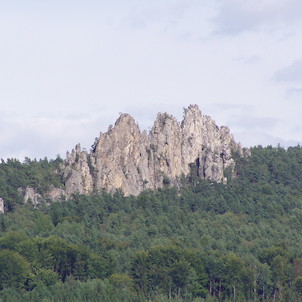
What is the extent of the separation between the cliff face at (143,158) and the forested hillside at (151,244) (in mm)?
2004

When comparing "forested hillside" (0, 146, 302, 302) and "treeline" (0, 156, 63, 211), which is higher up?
"treeline" (0, 156, 63, 211)

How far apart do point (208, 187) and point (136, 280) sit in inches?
1954

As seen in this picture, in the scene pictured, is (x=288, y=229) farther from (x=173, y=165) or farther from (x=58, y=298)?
(x=58, y=298)

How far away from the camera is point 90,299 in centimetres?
13662

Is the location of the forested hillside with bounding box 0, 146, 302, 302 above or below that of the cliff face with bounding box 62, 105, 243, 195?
below

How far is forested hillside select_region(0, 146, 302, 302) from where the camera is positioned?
477 ft

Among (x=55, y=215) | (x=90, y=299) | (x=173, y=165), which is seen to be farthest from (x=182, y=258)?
(x=173, y=165)

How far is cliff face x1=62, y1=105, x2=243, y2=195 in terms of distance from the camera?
182 metres

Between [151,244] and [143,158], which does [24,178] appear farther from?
[151,244]

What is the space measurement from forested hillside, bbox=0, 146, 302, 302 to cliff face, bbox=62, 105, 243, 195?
2004 mm

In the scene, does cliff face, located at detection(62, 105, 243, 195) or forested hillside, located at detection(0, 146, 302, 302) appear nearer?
forested hillside, located at detection(0, 146, 302, 302)

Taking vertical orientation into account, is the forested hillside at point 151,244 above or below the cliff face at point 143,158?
below

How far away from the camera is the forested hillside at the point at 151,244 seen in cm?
14525

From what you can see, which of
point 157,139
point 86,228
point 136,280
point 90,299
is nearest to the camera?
point 90,299
